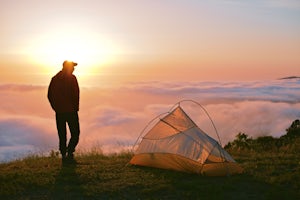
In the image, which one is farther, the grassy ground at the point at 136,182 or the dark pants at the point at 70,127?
the dark pants at the point at 70,127

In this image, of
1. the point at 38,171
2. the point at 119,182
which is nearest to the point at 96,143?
the point at 38,171

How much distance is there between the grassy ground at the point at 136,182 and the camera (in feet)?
31.4

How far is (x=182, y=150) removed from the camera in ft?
38.7

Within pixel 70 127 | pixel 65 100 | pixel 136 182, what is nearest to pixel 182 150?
pixel 136 182

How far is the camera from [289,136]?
23.9 m

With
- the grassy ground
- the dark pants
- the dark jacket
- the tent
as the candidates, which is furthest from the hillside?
the dark jacket

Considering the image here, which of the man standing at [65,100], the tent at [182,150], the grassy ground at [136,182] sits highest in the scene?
the man standing at [65,100]

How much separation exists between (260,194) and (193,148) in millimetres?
2520

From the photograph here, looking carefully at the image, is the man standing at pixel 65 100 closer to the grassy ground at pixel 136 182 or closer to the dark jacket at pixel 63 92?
the dark jacket at pixel 63 92

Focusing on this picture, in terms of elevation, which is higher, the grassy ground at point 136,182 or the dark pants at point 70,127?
the dark pants at point 70,127

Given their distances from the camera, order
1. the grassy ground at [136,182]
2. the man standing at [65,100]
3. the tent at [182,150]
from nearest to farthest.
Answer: the grassy ground at [136,182], the tent at [182,150], the man standing at [65,100]

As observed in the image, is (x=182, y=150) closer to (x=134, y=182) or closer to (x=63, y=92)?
(x=134, y=182)

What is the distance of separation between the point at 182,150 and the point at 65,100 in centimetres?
366

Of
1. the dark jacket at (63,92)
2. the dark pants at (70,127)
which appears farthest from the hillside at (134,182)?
the dark jacket at (63,92)
